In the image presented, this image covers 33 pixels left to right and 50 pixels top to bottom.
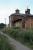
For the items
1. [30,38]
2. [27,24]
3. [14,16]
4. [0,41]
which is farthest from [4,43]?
[14,16]

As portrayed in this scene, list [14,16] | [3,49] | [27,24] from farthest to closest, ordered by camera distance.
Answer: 1. [14,16]
2. [27,24]
3. [3,49]

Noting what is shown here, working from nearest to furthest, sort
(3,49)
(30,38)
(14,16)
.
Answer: (3,49), (30,38), (14,16)

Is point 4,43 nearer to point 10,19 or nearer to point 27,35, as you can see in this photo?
Result: point 27,35

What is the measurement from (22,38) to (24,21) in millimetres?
14700

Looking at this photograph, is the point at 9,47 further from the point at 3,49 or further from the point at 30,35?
the point at 30,35

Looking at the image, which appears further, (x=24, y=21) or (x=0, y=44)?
(x=24, y=21)

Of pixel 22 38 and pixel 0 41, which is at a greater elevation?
pixel 0 41

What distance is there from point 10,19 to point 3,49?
37521 mm

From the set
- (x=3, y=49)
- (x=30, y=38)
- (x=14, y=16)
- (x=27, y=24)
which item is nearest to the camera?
(x=3, y=49)

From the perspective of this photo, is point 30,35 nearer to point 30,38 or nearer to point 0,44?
point 30,38

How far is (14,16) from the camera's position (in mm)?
44156

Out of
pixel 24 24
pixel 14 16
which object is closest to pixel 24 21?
pixel 24 24

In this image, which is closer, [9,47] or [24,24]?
[9,47]

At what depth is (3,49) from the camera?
8422 millimetres
